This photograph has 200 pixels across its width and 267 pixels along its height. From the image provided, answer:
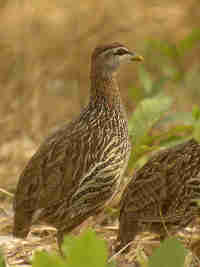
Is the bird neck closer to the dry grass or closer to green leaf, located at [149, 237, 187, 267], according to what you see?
the dry grass

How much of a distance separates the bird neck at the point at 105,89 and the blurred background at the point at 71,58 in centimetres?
160

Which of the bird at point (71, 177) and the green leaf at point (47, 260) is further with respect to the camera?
the bird at point (71, 177)

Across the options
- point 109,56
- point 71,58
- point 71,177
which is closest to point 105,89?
point 109,56

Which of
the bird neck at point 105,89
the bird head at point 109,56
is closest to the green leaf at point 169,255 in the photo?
the bird neck at point 105,89

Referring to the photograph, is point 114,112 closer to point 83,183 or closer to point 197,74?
point 83,183

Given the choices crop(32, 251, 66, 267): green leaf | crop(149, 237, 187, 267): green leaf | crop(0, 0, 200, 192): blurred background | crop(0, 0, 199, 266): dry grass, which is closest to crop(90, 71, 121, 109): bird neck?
Result: crop(0, 0, 199, 266): dry grass

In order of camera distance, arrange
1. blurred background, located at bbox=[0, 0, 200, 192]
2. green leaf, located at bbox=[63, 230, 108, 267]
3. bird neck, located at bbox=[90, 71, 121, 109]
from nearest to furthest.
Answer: green leaf, located at bbox=[63, 230, 108, 267] < bird neck, located at bbox=[90, 71, 121, 109] < blurred background, located at bbox=[0, 0, 200, 192]

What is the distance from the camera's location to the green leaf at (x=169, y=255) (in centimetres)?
319

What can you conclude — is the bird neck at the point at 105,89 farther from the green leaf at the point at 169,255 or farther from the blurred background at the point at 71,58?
the green leaf at the point at 169,255

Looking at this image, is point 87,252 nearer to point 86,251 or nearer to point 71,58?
point 86,251

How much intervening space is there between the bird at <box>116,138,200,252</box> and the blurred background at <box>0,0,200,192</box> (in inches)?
81.3

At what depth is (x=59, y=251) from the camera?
4676 millimetres

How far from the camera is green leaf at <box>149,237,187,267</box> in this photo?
3188 millimetres

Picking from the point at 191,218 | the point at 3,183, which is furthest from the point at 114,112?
the point at 3,183
